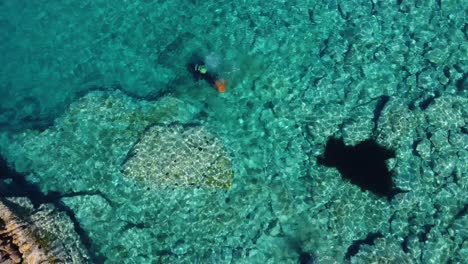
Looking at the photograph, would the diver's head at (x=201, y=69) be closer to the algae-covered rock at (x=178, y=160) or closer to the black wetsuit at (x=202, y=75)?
the black wetsuit at (x=202, y=75)

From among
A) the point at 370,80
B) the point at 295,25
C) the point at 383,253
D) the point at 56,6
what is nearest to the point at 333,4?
the point at 295,25

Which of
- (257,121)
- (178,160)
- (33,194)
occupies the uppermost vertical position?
(33,194)

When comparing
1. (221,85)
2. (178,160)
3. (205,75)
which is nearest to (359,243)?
(178,160)

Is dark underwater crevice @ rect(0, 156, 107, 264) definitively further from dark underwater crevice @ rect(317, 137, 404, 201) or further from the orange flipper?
dark underwater crevice @ rect(317, 137, 404, 201)

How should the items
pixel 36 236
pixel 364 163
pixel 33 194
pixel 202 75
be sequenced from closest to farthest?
1. pixel 36 236
2. pixel 364 163
3. pixel 33 194
4. pixel 202 75

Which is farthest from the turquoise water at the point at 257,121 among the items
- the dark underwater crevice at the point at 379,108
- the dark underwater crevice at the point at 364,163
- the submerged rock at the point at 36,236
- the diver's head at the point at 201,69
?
the submerged rock at the point at 36,236

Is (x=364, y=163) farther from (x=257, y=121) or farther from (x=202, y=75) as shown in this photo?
(x=202, y=75)

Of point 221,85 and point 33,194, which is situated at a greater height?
point 33,194
